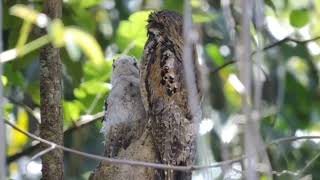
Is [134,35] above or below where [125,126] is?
above

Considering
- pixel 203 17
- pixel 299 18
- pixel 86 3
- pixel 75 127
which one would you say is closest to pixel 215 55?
pixel 299 18

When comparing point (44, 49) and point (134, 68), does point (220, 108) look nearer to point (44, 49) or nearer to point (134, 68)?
point (134, 68)

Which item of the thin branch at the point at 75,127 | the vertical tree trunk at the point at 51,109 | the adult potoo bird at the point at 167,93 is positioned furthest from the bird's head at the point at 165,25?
the thin branch at the point at 75,127

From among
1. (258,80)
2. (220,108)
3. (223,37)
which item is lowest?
(258,80)

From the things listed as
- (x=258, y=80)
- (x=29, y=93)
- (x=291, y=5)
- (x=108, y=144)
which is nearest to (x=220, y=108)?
(x=291, y=5)

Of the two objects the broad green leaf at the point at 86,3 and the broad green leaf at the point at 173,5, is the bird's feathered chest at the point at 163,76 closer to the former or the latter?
the broad green leaf at the point at 173,5

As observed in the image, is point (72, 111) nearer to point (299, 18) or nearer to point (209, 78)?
point (209, 78)
